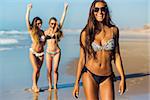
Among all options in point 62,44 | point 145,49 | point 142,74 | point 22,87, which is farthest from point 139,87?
point 22,87

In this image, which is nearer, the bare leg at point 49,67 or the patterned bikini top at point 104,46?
the patterned bikini top at point 104,46

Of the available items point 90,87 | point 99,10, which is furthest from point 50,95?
point 99,10

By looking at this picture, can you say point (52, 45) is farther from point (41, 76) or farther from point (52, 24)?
point (41, 76)

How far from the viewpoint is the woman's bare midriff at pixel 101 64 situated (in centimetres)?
313

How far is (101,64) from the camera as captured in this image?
125 inches

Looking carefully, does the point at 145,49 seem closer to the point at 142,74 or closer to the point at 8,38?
the point at 142,74

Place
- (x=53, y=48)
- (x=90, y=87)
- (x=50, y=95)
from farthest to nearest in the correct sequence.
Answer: (x=53, y=48) → (x=50, y=95) → (x=90, y=87)

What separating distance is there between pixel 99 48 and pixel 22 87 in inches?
38.1

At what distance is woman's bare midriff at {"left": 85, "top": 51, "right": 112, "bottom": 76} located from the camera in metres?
3.13

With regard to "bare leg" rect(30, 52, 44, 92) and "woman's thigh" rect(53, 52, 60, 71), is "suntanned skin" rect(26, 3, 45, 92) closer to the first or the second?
"bare leg" rect(30, 52, 44, 92)

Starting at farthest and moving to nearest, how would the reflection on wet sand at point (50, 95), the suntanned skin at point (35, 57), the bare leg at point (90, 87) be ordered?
the suntanned skin at point (35, 57)
the reflection on wet sand at point (50, 95)
the bare leg at point (90, 87)

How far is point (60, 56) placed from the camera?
377cm

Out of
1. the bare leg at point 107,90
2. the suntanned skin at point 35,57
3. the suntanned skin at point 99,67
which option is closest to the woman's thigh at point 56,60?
the suntanned skin at point 35,57

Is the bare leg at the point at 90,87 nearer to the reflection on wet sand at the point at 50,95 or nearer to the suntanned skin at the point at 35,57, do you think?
the reflection on wet sand at the point at 50,95
